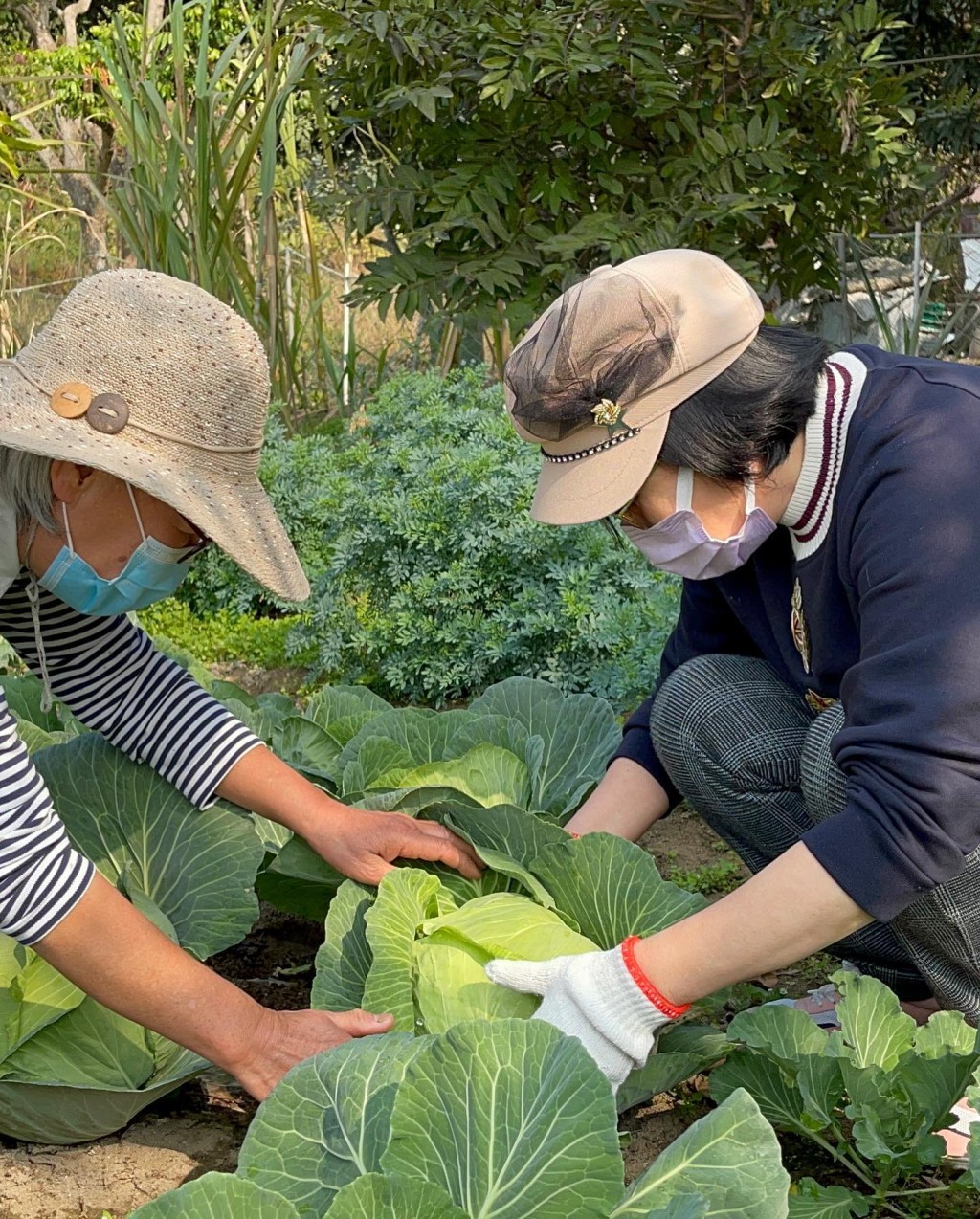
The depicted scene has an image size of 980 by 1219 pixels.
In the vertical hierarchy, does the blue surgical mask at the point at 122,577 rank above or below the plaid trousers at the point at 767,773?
above

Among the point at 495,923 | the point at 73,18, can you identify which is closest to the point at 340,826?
the point at 495,923

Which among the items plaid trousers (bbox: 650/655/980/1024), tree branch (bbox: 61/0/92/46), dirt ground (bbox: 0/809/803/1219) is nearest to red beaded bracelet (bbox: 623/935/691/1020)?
dirt ground (bbox: 0/809/803/1219)

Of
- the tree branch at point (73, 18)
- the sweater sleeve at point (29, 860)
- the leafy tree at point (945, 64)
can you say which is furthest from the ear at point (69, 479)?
the tree branch at point (73, 18)

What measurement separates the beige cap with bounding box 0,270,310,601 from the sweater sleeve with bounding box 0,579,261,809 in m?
0.57

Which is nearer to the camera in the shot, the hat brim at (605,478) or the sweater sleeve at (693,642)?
the hat brim at (605,478)

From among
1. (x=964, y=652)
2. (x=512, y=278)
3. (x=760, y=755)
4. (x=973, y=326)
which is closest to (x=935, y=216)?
(x=973, y=326)

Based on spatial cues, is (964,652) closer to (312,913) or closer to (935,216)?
(312,913)

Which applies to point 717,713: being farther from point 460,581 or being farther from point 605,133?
point 605,133

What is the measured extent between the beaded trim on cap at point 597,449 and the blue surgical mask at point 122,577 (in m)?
0.59

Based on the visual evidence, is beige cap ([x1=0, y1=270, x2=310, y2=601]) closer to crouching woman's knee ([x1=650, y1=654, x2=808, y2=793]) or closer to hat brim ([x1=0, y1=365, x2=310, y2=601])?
hat brim ([x1=0, y1=365, x2=310, y2=601])

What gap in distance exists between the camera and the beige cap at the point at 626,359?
6.41ft

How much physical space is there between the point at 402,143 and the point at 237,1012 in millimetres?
4307

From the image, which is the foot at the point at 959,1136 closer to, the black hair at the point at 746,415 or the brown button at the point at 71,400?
the black hair at the point at 746,415

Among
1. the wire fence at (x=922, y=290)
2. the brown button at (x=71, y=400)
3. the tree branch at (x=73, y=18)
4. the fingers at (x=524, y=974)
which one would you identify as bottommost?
the tree branch at (x=73, y=18)
